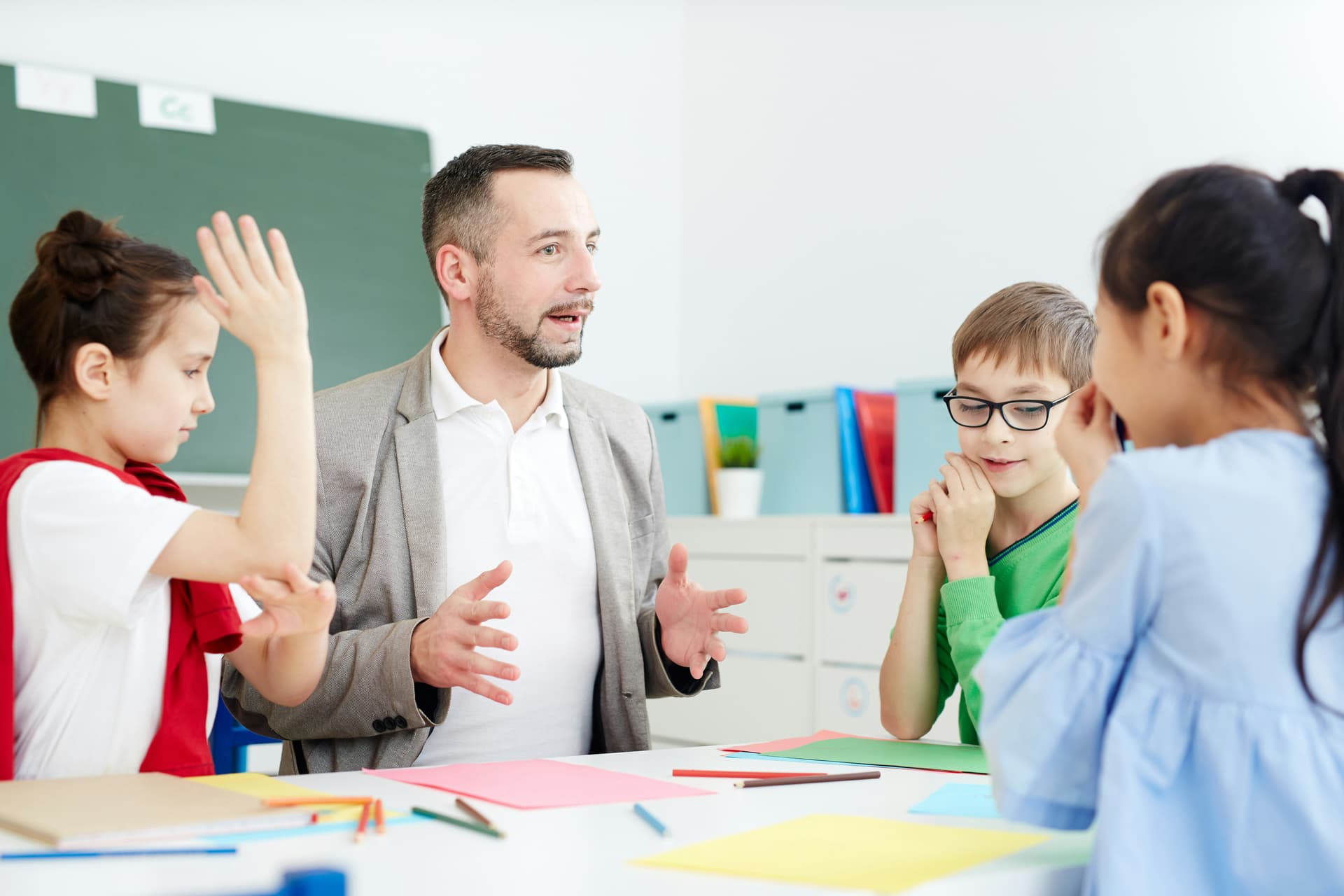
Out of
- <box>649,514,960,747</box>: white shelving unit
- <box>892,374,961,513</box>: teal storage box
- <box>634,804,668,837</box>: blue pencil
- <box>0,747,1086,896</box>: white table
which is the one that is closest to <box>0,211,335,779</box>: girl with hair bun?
<box>0,747,1086,896</box>: white table

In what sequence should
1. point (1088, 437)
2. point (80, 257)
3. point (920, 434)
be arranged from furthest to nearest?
1. point (920, 434)
2. point (80, 257)
3. point (1088, 437)

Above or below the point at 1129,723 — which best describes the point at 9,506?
above

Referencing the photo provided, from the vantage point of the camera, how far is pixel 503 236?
1.97 m

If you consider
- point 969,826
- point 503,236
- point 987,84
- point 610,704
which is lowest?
point 610,704

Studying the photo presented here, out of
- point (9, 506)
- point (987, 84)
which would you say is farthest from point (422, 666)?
point (987, 84)

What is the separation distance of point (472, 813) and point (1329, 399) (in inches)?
28.6

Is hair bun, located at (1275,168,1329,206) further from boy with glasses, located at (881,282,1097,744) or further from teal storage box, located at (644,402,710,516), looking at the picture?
teal storage box, located at (644,402,710,516)

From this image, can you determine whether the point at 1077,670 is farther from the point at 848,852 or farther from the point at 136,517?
the point at 136,517

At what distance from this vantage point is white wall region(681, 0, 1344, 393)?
2.80 metres

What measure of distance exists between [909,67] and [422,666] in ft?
8.56

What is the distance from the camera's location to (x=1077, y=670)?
33.9 inches

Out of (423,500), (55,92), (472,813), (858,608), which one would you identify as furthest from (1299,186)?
A: (55,92)

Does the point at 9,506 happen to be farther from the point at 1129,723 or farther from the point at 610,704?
the point at 1129,723

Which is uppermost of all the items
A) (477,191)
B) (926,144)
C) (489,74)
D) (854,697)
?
(489,74)
